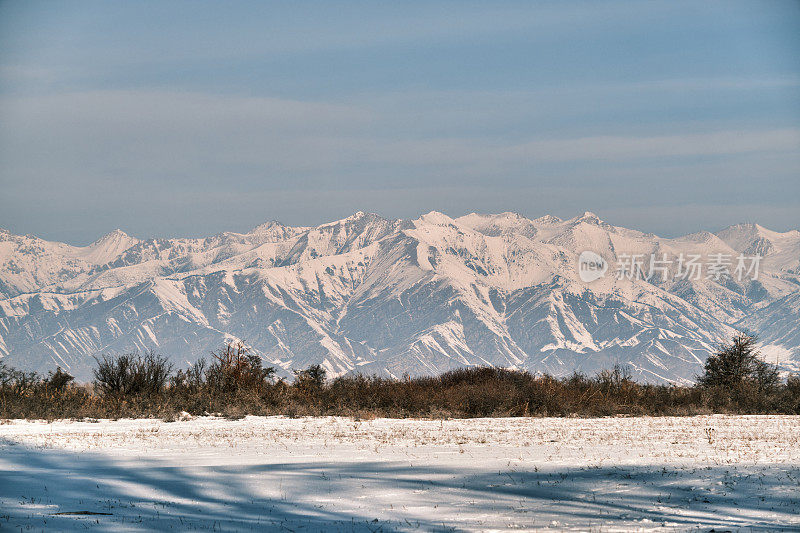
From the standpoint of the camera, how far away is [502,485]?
13.7 m

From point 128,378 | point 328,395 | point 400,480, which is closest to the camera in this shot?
point 400,480

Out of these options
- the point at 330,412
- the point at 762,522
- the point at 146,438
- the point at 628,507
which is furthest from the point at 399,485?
the point at 330,412

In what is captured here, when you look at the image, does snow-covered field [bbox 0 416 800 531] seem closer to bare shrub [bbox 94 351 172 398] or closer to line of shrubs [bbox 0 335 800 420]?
line of shrubs [bbox 0 335 800 420]

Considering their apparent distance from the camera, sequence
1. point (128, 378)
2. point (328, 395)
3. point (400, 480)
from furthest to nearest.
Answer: point (328, 395)
point (128, 378)
point (400, 480)

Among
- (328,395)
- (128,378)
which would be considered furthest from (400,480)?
(128,378)

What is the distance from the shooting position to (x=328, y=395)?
103 ft

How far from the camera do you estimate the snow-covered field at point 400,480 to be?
1143cm

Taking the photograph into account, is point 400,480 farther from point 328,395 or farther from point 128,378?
point 128,378

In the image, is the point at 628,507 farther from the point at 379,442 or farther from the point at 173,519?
the point at 379,442

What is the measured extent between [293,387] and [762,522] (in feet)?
76.2

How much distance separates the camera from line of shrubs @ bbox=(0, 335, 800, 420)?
28.3 meters

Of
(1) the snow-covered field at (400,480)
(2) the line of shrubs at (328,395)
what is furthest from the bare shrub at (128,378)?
(1) the snow-covered field at (400,480)

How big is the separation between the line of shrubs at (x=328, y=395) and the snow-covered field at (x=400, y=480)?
567cm

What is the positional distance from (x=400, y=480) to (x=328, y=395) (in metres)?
17.4
